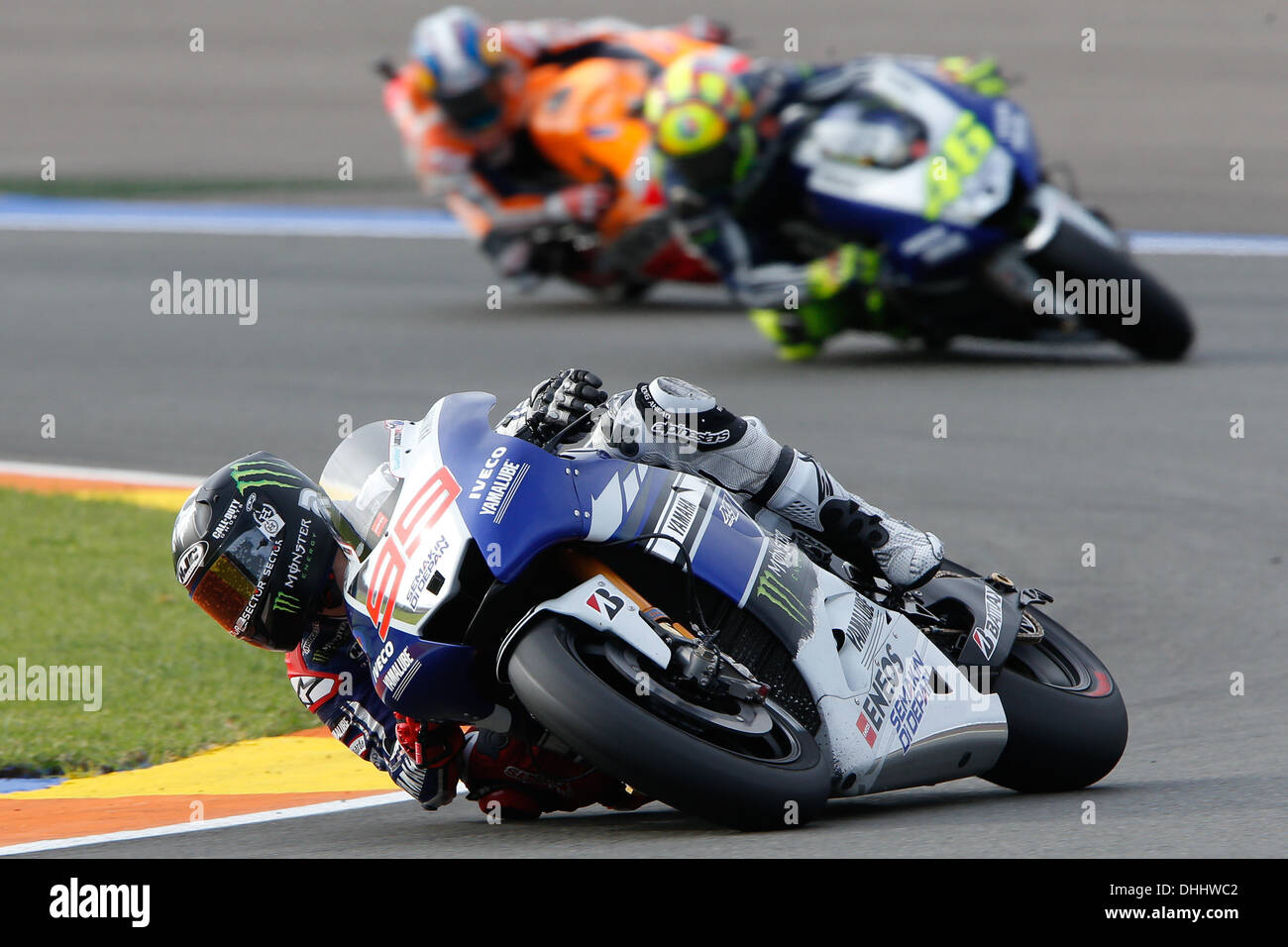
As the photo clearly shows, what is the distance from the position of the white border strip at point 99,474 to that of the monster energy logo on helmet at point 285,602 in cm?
523

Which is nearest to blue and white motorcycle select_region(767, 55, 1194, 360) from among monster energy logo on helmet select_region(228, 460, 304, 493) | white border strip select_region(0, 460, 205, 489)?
white border strip select_region(0, 460, 205, 489)

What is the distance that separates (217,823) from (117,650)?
2.26 m

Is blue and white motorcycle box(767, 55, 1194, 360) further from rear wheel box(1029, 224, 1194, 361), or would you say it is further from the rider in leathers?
the rider in leathers

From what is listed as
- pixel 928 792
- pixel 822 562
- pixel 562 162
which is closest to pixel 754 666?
pixel 822 562

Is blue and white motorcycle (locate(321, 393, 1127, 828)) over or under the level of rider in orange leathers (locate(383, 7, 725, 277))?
over

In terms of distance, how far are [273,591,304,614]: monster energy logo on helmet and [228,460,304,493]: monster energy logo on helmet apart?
10.1 inches

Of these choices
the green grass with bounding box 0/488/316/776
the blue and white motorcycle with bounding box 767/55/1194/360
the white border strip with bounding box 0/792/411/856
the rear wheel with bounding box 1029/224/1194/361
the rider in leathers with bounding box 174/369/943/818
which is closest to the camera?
the rider in leathers with bounding box 174/369/943/818

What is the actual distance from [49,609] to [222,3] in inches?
1053

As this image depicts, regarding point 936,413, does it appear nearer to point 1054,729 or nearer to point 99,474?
point 99,474

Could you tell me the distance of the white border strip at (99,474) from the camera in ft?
32.6

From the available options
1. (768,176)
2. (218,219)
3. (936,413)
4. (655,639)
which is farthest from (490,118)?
(655,639)

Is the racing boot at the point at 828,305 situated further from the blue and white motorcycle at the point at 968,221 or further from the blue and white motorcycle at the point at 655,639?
the blue and white motorcycle at the point at 655,639

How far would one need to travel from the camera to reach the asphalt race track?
4.81 metres
